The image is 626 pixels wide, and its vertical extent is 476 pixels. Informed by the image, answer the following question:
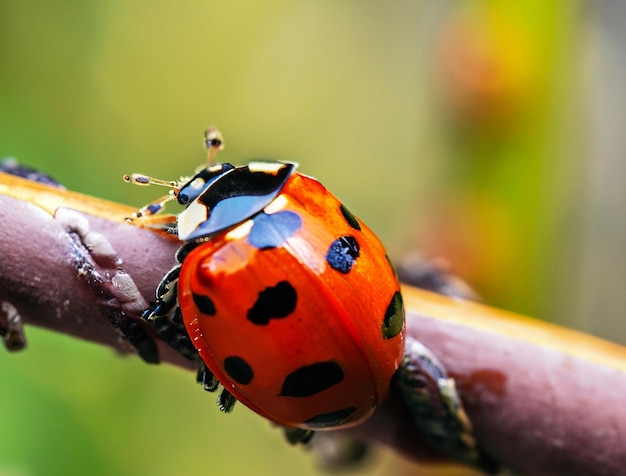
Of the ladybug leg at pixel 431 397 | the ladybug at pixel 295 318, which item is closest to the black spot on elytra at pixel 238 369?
the ladybug at pixel 295 318

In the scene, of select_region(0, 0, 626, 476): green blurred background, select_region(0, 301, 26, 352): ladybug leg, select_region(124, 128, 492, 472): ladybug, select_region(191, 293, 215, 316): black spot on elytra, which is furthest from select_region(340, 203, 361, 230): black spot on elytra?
select_region(0, 0, 626, 476): green blurred background

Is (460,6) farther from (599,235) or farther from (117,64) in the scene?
(599,235)

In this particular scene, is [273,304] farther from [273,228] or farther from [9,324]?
[9,324]

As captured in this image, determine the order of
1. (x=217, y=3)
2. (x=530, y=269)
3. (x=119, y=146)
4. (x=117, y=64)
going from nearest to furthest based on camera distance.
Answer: (x=530, y=269)
(x=119, y=146)
(x=117, y=64)
(x=217, y=3)

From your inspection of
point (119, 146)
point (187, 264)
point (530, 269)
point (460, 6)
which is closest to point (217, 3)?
point (119, 146)

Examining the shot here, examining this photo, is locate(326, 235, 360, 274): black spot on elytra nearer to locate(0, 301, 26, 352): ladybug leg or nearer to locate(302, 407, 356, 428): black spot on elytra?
locate(302, 407, 356, 428): black spot on elytra

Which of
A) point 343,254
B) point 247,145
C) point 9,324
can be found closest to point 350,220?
point 343,254
